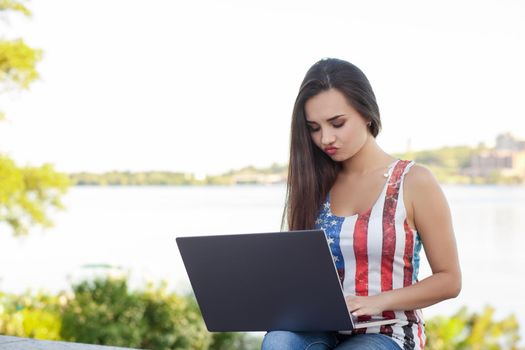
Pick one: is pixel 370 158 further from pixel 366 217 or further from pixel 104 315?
pixel 104 315

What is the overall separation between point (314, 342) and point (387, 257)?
0.26 meters

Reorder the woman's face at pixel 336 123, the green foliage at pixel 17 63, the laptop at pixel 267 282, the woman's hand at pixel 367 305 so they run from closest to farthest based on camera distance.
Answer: the laptop at pixel 267 282 → the woman's hand at pixel 367 305 → the woman's face at pixel 336 123 → the green foliage at pixel 17 63

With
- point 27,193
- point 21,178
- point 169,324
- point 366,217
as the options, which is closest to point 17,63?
point 21,178

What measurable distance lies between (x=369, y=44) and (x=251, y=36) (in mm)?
2404

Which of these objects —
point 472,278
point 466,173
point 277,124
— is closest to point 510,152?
point 466,173

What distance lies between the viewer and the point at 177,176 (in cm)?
1512

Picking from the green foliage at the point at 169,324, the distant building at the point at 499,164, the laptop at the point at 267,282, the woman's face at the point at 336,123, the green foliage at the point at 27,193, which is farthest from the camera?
the distant building at the point at 499,164

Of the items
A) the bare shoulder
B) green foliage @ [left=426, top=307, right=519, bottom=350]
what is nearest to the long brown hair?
the bare shoulder

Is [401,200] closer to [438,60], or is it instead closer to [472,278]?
[472,278]

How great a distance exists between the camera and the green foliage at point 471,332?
5.64 m

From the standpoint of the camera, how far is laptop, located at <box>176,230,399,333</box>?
1.74 metres

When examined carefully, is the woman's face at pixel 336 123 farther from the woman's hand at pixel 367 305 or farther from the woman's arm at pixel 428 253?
the woman's hand at pixel 367 305

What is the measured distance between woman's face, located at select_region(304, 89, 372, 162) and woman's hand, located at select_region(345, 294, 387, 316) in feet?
1.30

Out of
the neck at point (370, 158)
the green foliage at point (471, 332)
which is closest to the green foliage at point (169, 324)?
the green foliage at point (471, 332)
